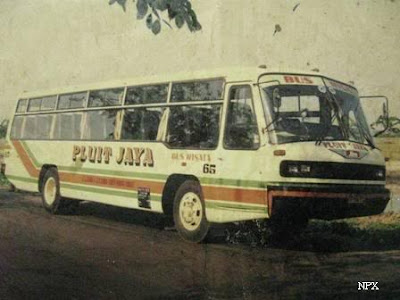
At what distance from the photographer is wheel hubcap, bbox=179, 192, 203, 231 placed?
7766 millimetres

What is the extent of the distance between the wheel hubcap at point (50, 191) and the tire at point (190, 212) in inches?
158

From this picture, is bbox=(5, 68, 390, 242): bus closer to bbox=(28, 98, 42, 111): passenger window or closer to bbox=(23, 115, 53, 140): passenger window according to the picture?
bbox=(23, 115, 53, 140): passenger window

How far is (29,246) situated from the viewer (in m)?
7.35

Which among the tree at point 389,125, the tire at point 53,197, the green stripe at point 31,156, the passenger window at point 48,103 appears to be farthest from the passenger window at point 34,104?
the tree at point 389,125

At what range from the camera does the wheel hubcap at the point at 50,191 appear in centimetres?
1125

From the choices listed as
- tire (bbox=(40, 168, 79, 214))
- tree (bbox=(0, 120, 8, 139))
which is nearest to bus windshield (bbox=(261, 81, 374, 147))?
tire (bbox=(40, 168, 79, 214))

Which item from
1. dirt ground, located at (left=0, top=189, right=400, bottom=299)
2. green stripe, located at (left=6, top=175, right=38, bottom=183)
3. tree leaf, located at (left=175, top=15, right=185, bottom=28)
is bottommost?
dirt ground, located at (left=0, top=189, right=400, bottom=299)

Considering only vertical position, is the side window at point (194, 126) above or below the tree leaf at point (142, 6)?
below

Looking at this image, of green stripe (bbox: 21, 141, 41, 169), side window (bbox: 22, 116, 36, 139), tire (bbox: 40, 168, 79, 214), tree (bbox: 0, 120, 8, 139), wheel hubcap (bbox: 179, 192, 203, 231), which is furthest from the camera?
tree (bbox: 0, 120, 8, 139)

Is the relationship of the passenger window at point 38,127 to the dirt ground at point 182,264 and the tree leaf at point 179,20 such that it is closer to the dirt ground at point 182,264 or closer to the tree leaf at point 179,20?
the dirt ground at point 182,264

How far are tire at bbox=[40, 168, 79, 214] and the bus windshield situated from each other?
18.3 ft

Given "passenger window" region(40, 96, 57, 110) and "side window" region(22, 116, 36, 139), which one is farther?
"side window" region(22, 116, 36, 139)

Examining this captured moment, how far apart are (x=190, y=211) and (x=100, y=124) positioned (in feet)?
9.66

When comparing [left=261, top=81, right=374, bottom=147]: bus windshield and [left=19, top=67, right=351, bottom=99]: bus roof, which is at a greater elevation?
[left=19, top=67, right=351, bottom=99]: bus roof
